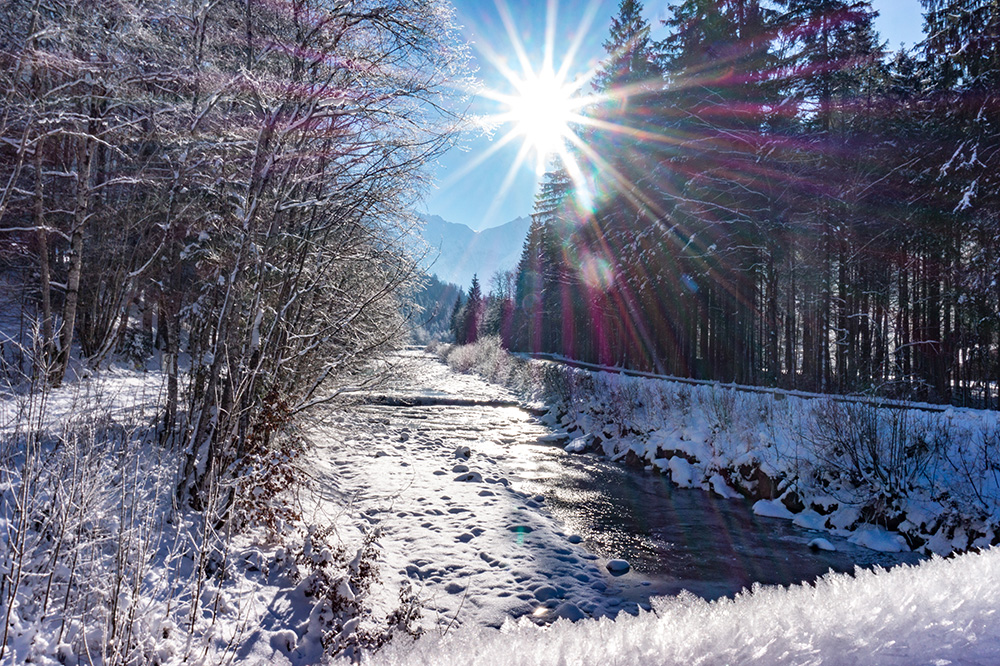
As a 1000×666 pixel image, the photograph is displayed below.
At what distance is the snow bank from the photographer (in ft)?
2.49

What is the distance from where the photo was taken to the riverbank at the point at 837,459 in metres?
6.31

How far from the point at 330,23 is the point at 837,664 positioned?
605 centimetres

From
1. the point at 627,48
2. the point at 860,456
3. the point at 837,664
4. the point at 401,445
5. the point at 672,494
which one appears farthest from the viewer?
the point at 627,48

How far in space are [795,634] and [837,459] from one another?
8.80 metres

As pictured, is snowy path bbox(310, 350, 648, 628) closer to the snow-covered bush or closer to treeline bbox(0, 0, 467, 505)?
treeline bbox(0, 0, 467, 505)

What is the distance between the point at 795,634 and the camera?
0.80 m

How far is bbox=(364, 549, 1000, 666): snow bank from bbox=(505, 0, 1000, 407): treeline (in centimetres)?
1624

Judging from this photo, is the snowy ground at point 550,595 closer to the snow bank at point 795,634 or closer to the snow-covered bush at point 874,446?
the snow bank at point 795,634

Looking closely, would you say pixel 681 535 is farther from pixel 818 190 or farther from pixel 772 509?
pixel 818 190

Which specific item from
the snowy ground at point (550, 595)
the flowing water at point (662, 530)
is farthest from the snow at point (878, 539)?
the snowy ground at point (550, 595)

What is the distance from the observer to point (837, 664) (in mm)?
743

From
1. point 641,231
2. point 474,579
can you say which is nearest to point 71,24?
point 474,579

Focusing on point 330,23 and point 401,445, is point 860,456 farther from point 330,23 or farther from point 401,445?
point 330,23

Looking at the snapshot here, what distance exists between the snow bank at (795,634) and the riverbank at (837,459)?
5.23m
